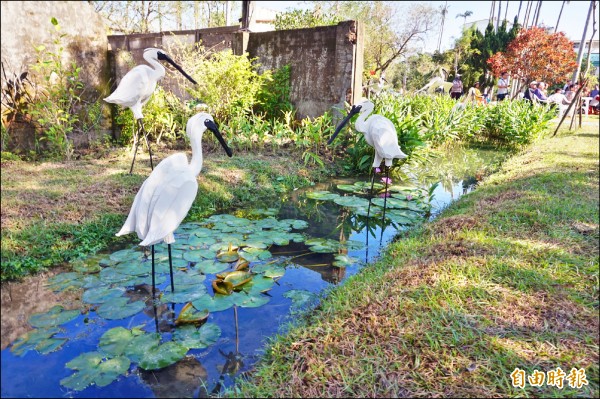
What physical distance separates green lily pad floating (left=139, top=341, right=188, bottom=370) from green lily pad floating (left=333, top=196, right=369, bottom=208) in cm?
283

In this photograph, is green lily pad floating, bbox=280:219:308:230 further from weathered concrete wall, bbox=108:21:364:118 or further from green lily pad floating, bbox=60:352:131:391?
weathered concrete wall, bbox=108:21:364:118

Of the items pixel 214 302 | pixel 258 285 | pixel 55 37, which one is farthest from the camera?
pixel 55 37

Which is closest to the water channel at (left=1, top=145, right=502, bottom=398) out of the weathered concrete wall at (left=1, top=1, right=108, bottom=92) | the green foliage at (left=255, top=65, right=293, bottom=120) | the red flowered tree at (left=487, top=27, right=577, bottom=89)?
the weathered concrete wall at (left=1, top=1, right=108, bottom=92)

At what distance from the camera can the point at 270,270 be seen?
2.97m

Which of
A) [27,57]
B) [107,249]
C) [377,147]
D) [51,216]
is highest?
[27,57]

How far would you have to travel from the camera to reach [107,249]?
10.4 ft

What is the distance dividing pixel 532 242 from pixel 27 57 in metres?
5.24

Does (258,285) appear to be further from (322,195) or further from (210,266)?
(322,195)

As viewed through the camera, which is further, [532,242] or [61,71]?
[61,71]

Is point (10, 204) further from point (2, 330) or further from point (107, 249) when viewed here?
point (2, 330)

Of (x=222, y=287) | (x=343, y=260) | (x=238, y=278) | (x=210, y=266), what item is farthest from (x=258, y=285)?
(x=343, y=260)

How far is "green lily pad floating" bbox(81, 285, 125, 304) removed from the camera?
243cm

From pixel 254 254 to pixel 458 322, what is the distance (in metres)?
1.71

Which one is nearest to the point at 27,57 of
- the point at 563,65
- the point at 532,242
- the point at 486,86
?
the point at 532,242
